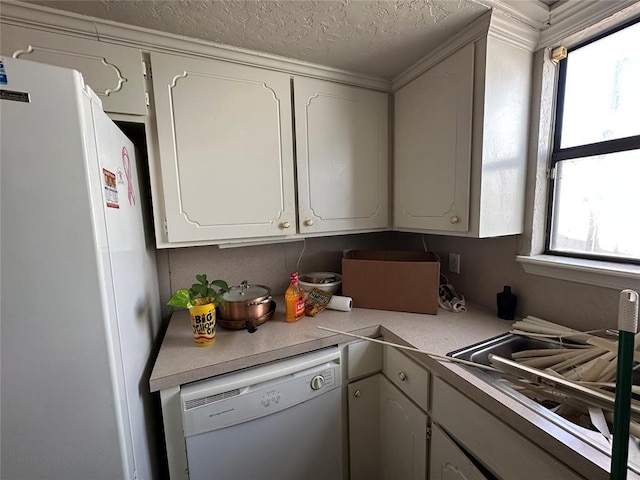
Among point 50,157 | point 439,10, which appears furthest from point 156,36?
point 439,10

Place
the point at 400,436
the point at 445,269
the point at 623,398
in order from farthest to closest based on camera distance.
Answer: the point at 445,269 < the point at 400,436 < the point at 623,398

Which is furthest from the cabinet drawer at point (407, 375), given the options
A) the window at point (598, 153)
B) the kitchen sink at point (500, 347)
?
the window at point (598, 153)

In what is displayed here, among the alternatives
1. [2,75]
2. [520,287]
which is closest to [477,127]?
[520,287]

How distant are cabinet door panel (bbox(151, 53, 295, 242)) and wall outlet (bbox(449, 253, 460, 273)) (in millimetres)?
940

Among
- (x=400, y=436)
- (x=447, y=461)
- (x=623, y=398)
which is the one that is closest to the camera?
(x=623, y=398)

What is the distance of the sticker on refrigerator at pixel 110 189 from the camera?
23.7 inches

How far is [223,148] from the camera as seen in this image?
3.67ft

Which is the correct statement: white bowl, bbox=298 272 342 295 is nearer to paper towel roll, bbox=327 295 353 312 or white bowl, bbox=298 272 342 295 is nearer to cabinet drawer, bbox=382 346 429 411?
paper towel roll, bbox=327 295 353 312

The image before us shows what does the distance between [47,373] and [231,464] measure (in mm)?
697

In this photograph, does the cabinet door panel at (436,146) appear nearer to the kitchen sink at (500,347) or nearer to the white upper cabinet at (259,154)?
the white upper cabinet at (259,154)

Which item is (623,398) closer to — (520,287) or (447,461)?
(447,461)

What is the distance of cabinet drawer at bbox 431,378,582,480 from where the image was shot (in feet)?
2.00

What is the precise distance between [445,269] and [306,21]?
1392 millimetres

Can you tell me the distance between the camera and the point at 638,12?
0.84 metres
